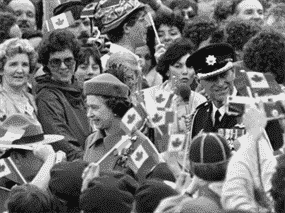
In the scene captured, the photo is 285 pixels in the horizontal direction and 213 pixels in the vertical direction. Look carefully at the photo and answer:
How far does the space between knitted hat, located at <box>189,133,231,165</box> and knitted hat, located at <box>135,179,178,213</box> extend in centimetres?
28

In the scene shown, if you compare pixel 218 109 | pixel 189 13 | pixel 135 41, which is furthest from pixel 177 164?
pixel 189 13

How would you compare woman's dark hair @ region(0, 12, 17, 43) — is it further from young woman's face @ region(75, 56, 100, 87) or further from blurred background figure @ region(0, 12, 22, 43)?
young woman's face @ region(75, 56, 100, 87)

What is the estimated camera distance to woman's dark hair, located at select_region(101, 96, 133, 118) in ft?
37.6

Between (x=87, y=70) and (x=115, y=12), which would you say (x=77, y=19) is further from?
(x=87, y=70)

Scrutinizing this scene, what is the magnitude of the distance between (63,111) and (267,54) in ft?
6.66

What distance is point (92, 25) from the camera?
15.2m

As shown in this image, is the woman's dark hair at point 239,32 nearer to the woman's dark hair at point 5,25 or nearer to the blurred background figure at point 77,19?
the blurred background figure at point 77,19

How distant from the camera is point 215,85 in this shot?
11.5m

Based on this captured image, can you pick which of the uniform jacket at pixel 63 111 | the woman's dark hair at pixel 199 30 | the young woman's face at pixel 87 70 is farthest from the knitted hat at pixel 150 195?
the woman's dark hair at pixel 199 30

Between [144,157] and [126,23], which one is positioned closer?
[144,157]

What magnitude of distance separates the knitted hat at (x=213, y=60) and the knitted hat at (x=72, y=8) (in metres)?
3.74

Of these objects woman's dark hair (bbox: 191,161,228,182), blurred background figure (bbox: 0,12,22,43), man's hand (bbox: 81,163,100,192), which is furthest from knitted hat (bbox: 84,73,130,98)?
woman's dark hair (bbox: 191,161,228,182)

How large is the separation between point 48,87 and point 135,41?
1.62m

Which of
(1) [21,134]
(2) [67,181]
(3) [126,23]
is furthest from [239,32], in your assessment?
(2) [67,181]
